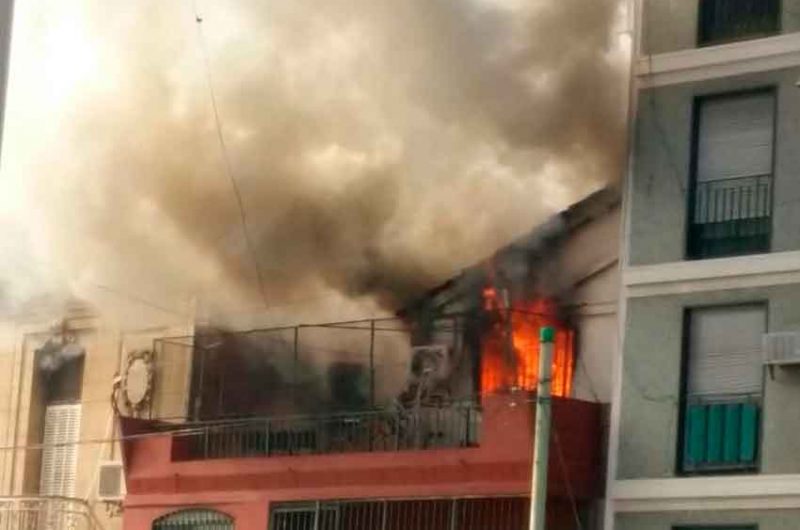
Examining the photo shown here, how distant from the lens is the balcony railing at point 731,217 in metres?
28.2

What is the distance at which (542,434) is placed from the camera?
25.9m

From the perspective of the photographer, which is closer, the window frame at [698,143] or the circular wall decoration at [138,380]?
the window frame at [698,143]

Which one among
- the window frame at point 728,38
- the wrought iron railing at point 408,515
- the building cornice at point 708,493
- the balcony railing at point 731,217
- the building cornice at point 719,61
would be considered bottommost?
the wrought iron railing at point 408,515

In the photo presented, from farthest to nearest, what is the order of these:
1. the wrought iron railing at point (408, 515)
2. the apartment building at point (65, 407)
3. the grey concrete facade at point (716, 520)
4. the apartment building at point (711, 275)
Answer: the apartment building at point (65, 407) < the wrought iron railing at point (408, 515) < the apartment building at point (711, 275) < the grey concrete facade at point (716, 520)

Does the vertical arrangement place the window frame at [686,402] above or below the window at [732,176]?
below

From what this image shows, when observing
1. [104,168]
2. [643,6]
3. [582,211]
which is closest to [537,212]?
[582,211]

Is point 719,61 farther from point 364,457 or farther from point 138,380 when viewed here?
point 138,380

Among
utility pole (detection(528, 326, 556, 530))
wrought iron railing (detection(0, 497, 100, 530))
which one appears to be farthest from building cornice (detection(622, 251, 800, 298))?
wrought iron railing (detection(0, 497, 100, 530))

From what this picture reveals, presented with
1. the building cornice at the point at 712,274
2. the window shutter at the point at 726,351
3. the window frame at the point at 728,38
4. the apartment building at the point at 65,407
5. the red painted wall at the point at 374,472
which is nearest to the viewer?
the building cornice at the point at 712,274

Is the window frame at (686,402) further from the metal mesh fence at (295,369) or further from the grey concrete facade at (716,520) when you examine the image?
the metal mesh fence at (295,369)

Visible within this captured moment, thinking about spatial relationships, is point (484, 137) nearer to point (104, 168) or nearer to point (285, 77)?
point (285, 77)

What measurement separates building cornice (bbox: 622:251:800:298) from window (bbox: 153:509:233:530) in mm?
6332

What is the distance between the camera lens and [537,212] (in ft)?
100

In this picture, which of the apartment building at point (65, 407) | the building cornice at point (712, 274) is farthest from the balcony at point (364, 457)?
the apartment building at point (65, 407)
